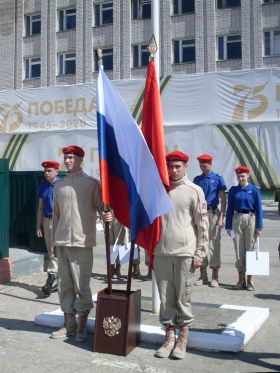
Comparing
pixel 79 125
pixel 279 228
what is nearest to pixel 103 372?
pixel 79 125

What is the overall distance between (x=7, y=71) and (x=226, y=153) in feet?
84.6

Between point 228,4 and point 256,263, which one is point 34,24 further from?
point 256,263

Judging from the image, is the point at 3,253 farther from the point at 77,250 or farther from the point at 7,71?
the point at 7,71

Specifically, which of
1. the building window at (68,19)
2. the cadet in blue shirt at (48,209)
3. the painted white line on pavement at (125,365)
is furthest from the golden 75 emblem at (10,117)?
the building window at (68,19)

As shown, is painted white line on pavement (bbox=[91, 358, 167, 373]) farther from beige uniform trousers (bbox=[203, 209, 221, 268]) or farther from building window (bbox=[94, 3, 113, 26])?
building window (bbox=[94, 3, 113, 26])

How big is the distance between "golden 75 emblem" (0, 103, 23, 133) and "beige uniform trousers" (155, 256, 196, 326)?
37.7 ft

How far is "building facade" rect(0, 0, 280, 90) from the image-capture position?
29375 mm

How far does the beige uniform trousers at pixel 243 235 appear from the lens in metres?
7.82

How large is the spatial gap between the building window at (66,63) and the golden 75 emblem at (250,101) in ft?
72.2

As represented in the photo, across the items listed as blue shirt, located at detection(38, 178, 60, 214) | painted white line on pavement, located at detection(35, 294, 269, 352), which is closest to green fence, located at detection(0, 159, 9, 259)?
blue shirt, located at detection(38, 178, 60, 214)

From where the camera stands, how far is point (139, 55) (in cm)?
3186

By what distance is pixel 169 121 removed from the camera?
45.7ft

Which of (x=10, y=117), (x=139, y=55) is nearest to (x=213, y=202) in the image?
(x=10, y=117)

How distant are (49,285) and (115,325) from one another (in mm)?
2688
